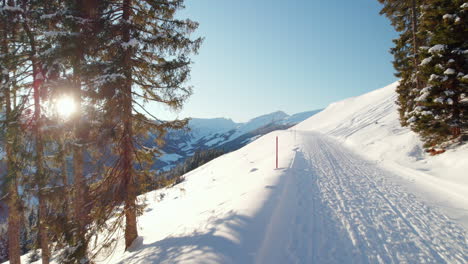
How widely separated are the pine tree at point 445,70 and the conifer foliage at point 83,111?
11.2m

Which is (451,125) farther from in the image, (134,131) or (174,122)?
(134,131)

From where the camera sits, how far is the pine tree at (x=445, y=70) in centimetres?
876

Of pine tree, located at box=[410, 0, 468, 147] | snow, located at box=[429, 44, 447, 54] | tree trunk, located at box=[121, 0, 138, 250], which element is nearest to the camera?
tree trunk, located at box=[121, 0, 138, 250]

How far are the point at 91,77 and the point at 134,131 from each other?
6.55 feet

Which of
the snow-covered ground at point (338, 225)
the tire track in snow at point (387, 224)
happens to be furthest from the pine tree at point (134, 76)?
the tire track in snow at point (387, 224)

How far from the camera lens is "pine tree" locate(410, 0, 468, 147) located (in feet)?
28.7

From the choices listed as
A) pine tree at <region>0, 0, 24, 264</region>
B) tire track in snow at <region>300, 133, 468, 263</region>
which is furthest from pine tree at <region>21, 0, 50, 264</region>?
tire track in snow at <region>300, 133, 468, 263</region>

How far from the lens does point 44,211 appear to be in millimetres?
Result: 7117

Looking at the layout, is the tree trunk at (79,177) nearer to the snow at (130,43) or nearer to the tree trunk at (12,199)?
the snow at (130,43)

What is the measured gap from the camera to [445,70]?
9000 millimetres

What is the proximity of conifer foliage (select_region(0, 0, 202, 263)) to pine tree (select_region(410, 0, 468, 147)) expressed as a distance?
11167 millimetres

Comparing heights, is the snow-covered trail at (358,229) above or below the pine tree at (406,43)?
below

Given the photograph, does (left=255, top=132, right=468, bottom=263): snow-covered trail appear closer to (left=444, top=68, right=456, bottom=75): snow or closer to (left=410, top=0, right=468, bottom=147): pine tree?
(left=410, top=0, right=468, bottom=147): pine tree

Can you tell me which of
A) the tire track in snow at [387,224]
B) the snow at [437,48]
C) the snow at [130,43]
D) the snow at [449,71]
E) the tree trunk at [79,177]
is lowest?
the tire track in snow at [387,224]
